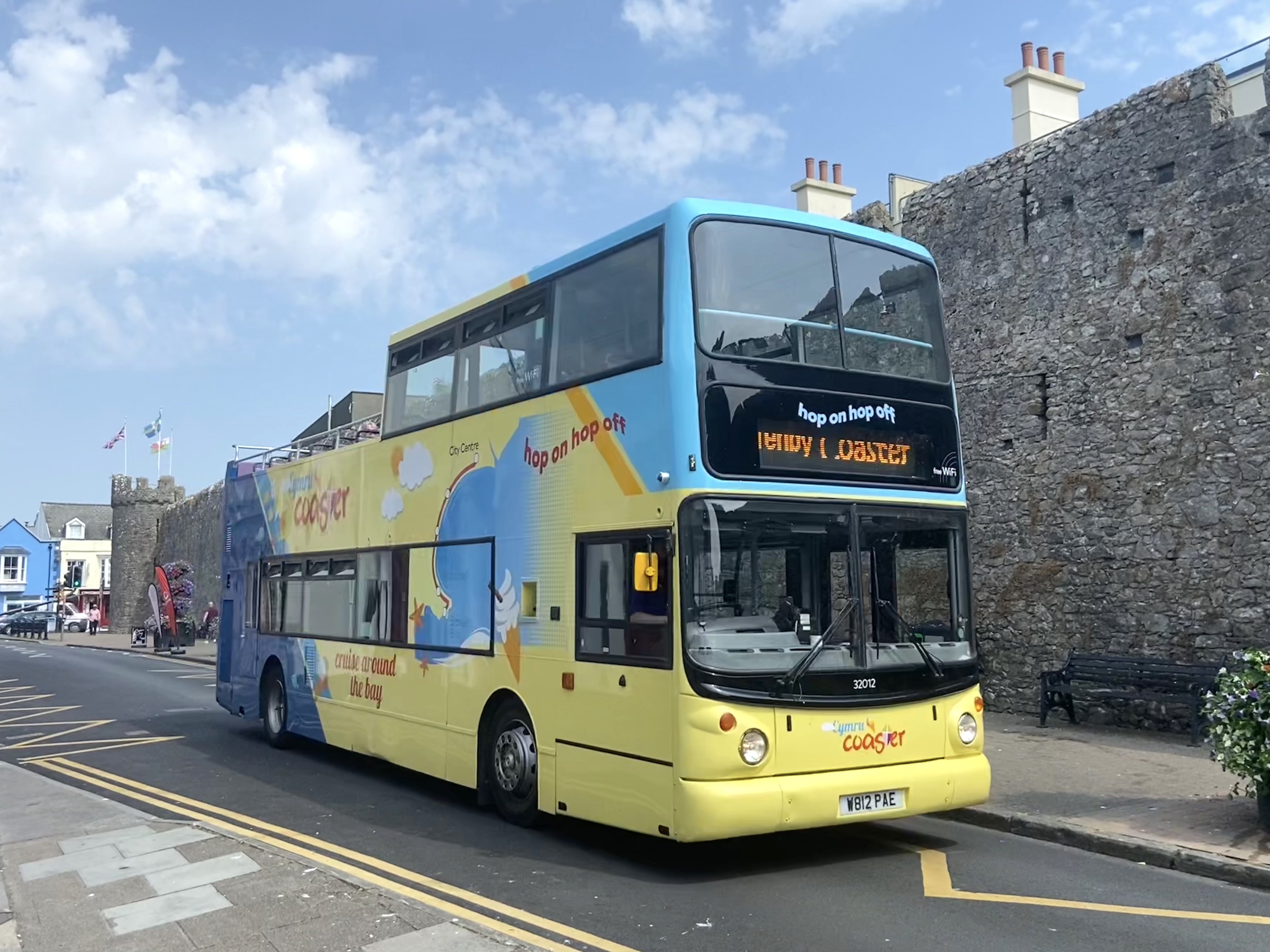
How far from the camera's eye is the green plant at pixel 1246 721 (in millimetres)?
7234

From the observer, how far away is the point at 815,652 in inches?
259

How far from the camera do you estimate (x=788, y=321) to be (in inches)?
276

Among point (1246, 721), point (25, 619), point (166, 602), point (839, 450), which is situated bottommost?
point (25, 619)

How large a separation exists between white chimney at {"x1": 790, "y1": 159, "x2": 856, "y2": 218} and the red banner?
25973 millimetres

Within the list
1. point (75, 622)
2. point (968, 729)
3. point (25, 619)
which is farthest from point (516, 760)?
point (75, 622)

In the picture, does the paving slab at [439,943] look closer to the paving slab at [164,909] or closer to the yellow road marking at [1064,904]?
the paving slab at [164,909]

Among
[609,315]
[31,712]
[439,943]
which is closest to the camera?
[439,943]

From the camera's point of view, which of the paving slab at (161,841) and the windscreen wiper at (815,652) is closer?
the windscreen wiper at (815,652)

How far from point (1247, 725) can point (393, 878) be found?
5.63 meters

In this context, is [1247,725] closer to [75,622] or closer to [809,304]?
[809,304]

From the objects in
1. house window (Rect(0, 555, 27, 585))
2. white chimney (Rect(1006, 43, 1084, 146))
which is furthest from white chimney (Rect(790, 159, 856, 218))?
house window (Rect(0, 555, 27, 585))

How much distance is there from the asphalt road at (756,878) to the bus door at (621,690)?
450 millimetres

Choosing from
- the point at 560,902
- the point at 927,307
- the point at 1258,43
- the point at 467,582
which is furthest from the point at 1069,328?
the point at 560,902

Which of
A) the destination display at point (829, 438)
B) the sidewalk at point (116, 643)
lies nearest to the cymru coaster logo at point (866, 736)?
the destination display at point (829, 438)
